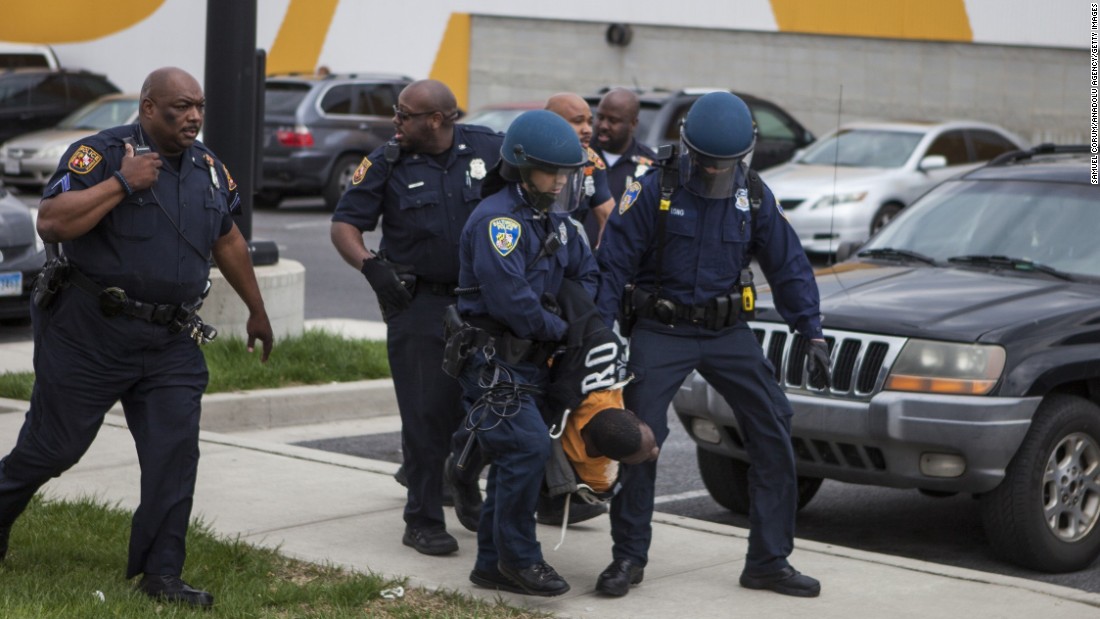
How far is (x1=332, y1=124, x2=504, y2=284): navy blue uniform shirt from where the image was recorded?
6.38 metres

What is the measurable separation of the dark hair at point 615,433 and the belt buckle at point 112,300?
1.54 meters

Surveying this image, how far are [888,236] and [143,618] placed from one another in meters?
4.49

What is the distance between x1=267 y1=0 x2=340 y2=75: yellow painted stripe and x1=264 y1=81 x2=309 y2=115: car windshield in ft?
25.2

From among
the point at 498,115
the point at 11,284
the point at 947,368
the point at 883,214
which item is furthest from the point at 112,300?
the point at 498,115

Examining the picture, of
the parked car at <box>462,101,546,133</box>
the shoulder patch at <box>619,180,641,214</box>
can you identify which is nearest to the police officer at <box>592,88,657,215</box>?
the shoulder patch at <box>619,180,641,214</box>

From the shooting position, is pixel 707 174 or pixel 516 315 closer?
pixel 516 315

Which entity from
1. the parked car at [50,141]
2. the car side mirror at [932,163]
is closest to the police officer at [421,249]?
the car side mirror at [932,163]

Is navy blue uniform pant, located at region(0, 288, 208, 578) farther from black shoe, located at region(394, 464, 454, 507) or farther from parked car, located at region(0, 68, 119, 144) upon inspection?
parked car, located at region(0, 68, 119, 144)

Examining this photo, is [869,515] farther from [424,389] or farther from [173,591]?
[173,591]

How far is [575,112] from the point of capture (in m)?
8.05

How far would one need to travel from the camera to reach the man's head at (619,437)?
17.6 ft

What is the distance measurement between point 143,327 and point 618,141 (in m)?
4.02

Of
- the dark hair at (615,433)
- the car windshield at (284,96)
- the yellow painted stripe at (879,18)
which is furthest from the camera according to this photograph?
the yellow painted stripe at (879,18)

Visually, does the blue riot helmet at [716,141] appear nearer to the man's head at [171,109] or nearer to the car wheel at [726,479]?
the man's head at [171,109]
